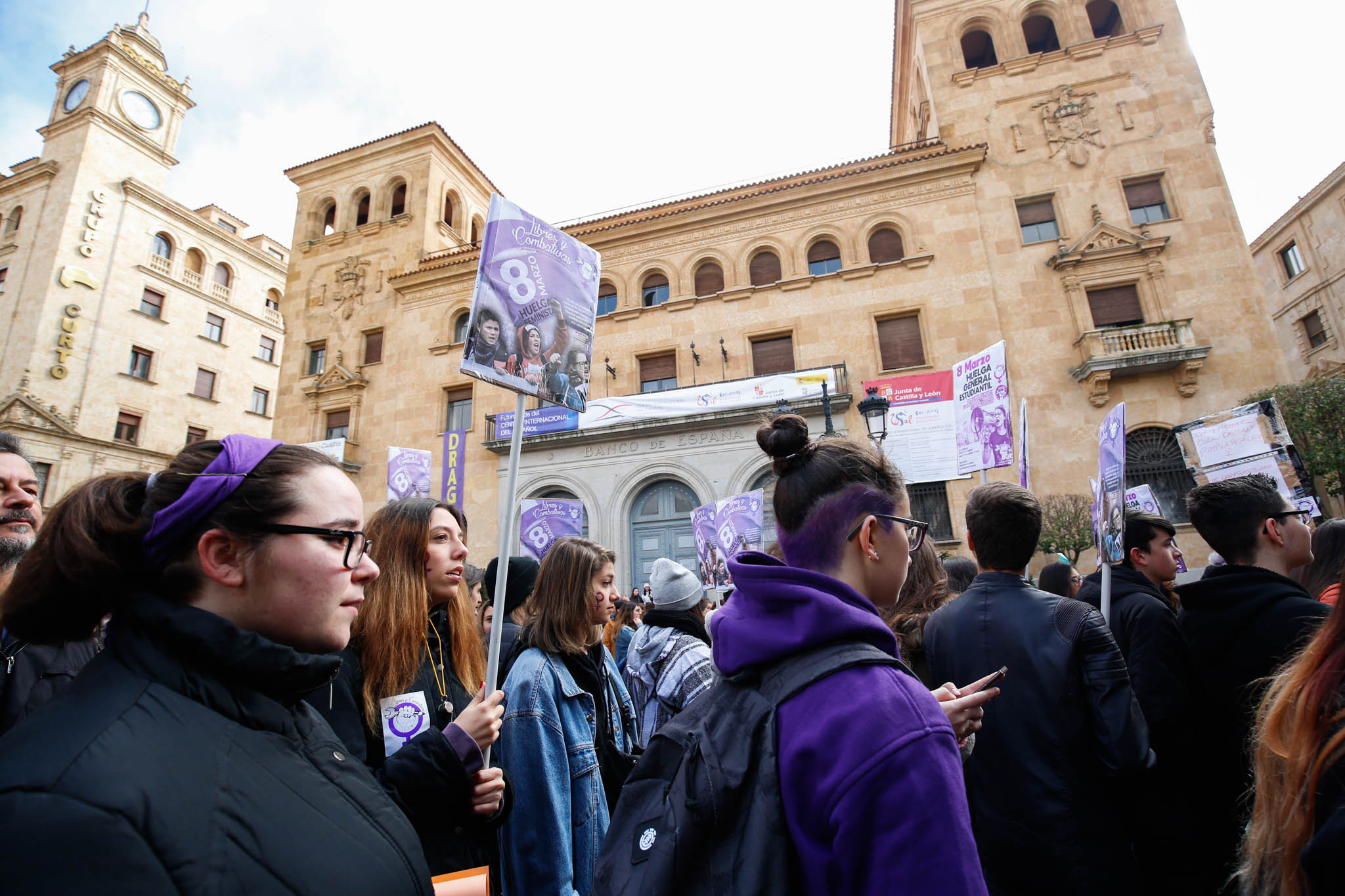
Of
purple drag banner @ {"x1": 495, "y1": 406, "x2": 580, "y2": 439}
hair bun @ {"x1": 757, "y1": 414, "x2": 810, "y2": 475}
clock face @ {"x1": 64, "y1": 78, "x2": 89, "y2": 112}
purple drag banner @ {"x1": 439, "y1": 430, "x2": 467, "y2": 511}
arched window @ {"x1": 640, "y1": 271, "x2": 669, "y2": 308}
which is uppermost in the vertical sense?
clock face @ {"x1": 64, "y1": 78, "x2": 89, "y2": 112}

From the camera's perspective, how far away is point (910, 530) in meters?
1.76

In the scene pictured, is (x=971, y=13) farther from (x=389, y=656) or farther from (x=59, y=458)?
(x=59, y=458)

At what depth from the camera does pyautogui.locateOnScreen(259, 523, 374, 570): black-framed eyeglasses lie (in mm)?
1414

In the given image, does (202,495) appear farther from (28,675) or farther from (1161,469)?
(1161,469)

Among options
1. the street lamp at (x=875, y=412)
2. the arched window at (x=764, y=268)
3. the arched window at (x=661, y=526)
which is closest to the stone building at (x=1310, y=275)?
the arched window at (x=764, y=268)

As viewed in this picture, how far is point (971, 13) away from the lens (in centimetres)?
1934

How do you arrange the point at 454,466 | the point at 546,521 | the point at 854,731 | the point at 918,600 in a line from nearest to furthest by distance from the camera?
the point at 854,731 < the point at 918,600 < the point at 546,521 < the point at 454,466

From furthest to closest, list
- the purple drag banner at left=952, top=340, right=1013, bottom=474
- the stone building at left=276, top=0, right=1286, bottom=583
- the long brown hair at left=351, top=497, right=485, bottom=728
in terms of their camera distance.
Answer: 1. the stone building at left=276, top=0, right=1286, bottom=583
2. the purple drag banner at left=952, top=340, right=1013, bottom=474
3. the long brown hair at left=351, top=497, right=485, bottom=728

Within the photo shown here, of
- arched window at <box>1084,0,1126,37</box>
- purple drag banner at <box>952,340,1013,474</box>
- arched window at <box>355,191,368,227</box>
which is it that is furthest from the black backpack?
arched window at <box>355,191,368,227</box>

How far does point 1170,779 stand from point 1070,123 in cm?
2016

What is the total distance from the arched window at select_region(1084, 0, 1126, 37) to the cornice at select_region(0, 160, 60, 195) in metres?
38.8

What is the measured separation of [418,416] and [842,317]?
13551 millimetres

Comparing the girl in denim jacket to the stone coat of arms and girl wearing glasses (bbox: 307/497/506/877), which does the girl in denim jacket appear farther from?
the stone coat of arms

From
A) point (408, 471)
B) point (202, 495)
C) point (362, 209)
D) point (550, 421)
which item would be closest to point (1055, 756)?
point (202, 495)
